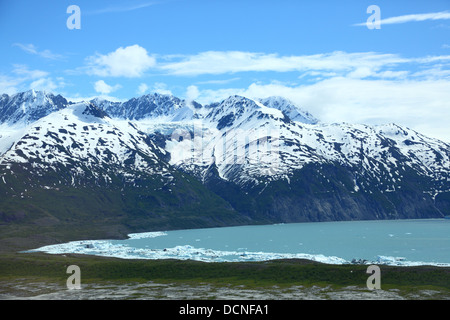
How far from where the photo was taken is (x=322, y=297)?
109562 millimetres

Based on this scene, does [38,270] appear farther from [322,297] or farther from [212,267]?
[322,297]

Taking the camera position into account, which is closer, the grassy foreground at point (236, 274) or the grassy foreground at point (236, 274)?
the grassy foreground at point (236, 274)

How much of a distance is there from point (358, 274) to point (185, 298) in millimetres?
47260

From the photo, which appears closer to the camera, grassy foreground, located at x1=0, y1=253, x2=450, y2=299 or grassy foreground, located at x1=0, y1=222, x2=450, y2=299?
grassy foreground, located at x1=0, y1=222, x2=450, y2=299

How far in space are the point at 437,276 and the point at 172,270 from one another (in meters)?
67.6

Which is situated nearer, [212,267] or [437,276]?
[437,276]

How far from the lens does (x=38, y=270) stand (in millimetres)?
159125
